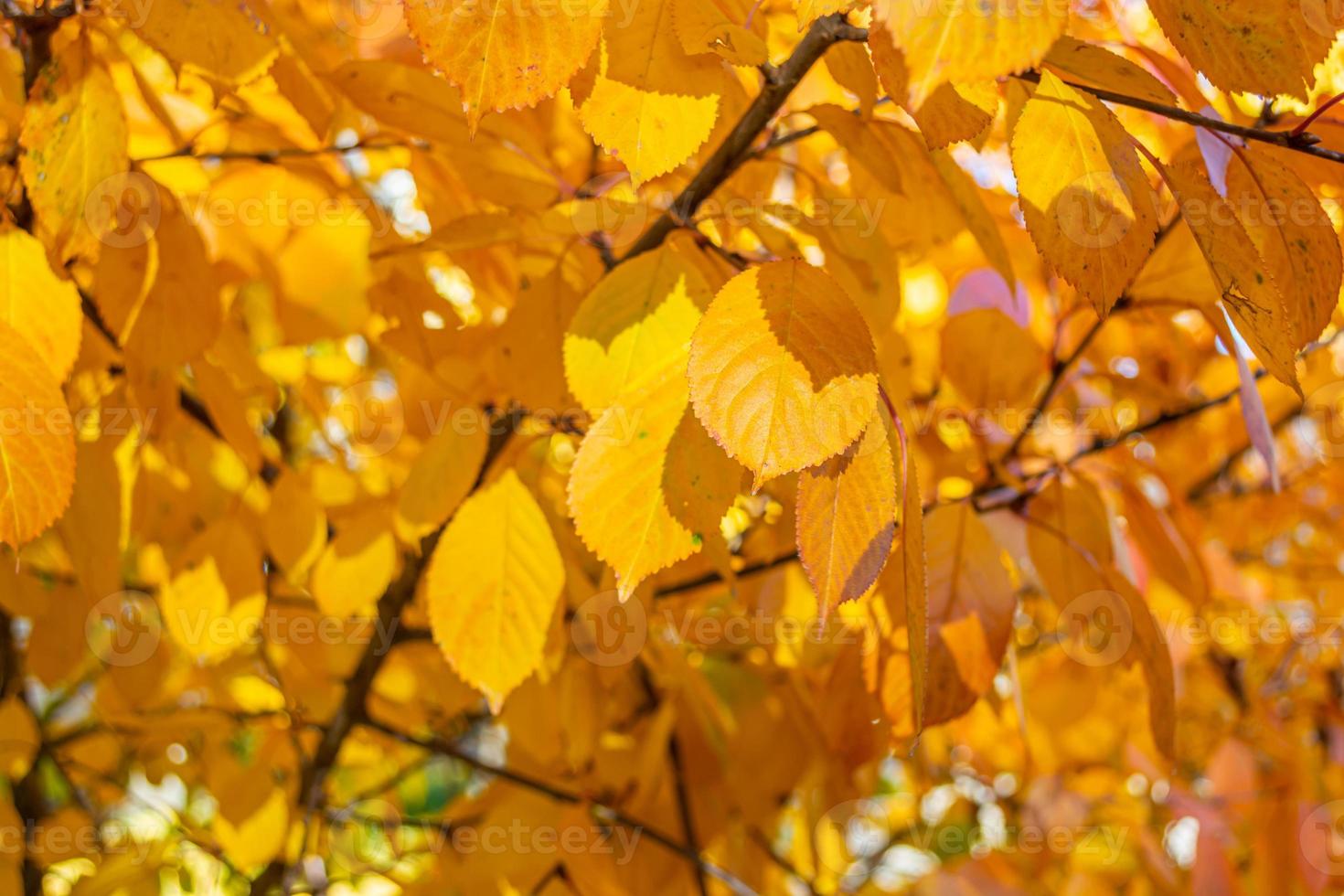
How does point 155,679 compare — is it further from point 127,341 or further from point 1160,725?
point 1160,725

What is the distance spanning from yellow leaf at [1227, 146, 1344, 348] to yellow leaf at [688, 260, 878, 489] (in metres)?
0.22

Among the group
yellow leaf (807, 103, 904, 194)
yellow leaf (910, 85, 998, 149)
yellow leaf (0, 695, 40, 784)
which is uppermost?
yellow leaf (910, 85, 998, 149)

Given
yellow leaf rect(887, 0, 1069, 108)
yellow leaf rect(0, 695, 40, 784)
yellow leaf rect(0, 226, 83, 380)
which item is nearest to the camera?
yellow leaf rect(887, 0, 1069, 108)

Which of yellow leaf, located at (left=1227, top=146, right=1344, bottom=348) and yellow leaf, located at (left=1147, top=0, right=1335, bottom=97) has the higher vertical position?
yellow leaf, located at (left=1147, top=0, right=1335, bottom=97)

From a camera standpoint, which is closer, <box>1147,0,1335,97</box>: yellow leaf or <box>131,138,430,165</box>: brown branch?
<box>1147,0,1335,97</box>: yellow leaf

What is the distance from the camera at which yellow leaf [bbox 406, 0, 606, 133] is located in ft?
1.54

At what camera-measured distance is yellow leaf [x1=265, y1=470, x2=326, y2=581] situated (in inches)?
42.1

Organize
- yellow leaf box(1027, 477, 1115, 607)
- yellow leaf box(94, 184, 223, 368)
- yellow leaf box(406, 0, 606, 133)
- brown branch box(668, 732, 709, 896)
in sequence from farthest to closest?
brown branch box(668, 732, 709, 896)
yellow leaf box(1027, 477, 1115, 607)
yellow leaf box(94, 184, 223, 368)
yellow leaf box(406, 0, 606, 133)

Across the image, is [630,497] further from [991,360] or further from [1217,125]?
[991,360]

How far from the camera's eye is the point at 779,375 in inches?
19.3

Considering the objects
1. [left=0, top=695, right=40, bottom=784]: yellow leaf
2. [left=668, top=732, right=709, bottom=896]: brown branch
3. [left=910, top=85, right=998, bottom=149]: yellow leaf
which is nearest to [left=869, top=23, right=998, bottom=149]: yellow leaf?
[left=910, top=85, right=998, bottom=149]: yellow leaf

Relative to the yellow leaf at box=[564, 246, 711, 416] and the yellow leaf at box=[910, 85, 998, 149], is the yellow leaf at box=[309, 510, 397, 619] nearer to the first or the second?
the yellow leaf at box=[564, 246, 711, 416]

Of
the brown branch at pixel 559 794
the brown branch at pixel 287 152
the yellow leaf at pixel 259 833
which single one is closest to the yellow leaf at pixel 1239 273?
the brown branch at pixel 287 152

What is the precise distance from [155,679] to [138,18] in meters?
0.87
